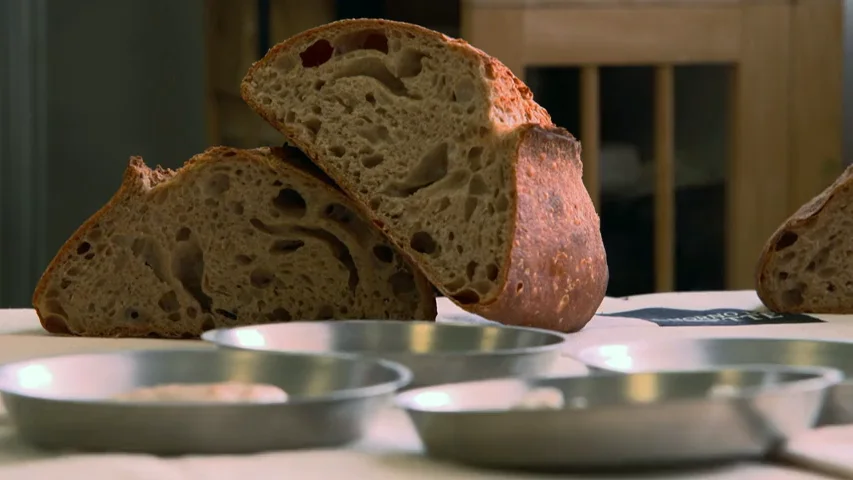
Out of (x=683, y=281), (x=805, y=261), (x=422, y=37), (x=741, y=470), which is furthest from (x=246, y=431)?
(x=683, y=281)

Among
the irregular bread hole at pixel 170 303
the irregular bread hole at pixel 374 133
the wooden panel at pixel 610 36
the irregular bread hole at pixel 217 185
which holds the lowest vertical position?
the irregular bread hole at pixel 170 303

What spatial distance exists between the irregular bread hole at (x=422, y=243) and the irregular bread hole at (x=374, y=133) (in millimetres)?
130

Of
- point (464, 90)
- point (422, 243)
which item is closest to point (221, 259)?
point (422, 243)

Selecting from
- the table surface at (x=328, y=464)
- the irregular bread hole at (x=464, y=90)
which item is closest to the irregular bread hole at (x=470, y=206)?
the irregular bread hole at (x=464, y=90)

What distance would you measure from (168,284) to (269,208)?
0.16 m

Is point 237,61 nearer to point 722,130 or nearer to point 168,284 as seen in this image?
point 722,130

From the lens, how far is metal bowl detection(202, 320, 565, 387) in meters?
0.78

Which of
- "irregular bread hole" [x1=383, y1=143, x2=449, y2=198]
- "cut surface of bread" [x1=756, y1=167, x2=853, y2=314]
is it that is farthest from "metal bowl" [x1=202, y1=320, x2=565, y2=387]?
"cut surface of bread" [x1=756, y1=167, x2=853, y2=314]

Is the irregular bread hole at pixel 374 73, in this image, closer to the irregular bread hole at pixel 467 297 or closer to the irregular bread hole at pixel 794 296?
the irregular bread hole at pixel 467 297

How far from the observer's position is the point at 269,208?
1.35m

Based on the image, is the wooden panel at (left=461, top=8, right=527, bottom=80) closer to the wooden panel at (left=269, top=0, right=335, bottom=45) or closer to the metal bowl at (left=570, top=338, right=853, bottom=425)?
the wooden panel at (left=269, top=0, right=335, bottom=45)

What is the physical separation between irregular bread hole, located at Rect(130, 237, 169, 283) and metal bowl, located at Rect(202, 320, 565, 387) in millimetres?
420

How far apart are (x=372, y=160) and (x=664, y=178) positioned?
6.07ft

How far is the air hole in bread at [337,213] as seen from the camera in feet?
4.42
